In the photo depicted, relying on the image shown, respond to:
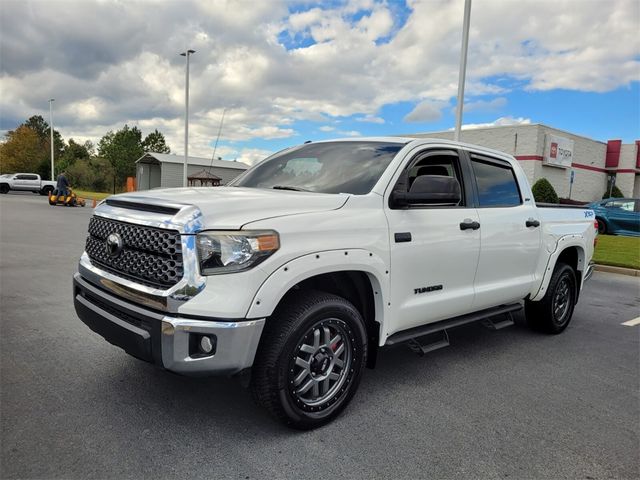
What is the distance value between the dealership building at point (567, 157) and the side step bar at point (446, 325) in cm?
2357

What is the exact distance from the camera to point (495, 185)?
15.6 feet

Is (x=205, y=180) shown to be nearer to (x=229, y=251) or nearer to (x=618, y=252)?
(x=618, y=252)

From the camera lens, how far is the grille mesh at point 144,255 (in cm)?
276

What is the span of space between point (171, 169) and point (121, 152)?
3336 cm

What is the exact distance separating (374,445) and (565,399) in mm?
1810

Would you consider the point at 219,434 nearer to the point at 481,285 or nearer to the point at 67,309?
the point at 481,285

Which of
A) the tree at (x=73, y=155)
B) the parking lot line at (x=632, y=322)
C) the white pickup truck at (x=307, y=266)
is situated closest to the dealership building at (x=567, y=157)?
the parking lot line at (x=632, y=322)

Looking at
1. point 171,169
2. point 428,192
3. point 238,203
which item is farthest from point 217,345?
point 171,169

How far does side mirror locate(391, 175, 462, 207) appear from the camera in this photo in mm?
3467

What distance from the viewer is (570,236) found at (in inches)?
217

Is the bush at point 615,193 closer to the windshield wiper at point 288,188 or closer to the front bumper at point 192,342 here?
the windshield wiper at point 288,188

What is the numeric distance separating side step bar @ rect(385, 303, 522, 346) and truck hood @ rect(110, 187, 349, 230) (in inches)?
46.1

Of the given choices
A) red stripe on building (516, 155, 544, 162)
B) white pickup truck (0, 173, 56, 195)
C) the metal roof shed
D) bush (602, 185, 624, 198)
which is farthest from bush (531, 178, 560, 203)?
white pickup truck (0, 173, 56, 195)

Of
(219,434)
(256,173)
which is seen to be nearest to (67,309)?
(256,173)
